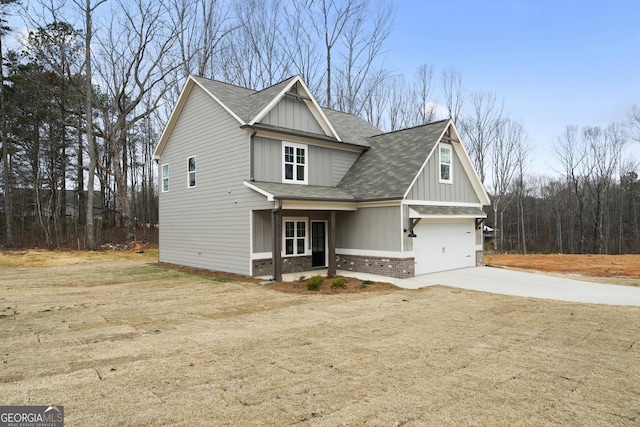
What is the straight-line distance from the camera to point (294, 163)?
14.6 meters

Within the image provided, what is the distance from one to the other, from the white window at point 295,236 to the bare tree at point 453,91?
70.9 ft

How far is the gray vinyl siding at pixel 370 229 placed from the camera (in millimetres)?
13297

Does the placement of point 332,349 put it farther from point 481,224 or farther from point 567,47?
point 567,47

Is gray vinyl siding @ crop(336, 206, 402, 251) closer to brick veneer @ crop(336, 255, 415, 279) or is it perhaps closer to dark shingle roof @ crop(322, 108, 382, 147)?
brick veneer @ crop(336, 255, 415, 279)

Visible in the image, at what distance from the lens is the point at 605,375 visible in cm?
464

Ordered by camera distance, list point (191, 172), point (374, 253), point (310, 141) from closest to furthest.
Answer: point (374, 253)
point (310, 141)
point (191, 172)

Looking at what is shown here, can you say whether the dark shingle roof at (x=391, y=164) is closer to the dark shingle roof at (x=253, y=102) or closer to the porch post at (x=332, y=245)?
the dark shingle roof at (x=253, y=102)

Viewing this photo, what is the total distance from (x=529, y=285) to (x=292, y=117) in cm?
1007

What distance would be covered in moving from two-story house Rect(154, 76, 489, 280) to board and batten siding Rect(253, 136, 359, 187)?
4 cm

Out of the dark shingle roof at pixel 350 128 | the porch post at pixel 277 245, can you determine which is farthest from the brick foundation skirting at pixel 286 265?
the dark shingle roof at pixel 350 128

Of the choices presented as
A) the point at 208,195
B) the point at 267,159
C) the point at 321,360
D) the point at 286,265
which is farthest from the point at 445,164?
the point at 321,360

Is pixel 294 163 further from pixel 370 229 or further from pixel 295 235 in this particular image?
pixel 370 229

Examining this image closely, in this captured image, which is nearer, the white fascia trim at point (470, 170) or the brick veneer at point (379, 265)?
the brick veneer at point (379, 265)

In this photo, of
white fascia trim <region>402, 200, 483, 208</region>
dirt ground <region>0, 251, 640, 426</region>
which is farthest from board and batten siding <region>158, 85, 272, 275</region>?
white fascia trim <region>402, 200, 483, 208</region>
